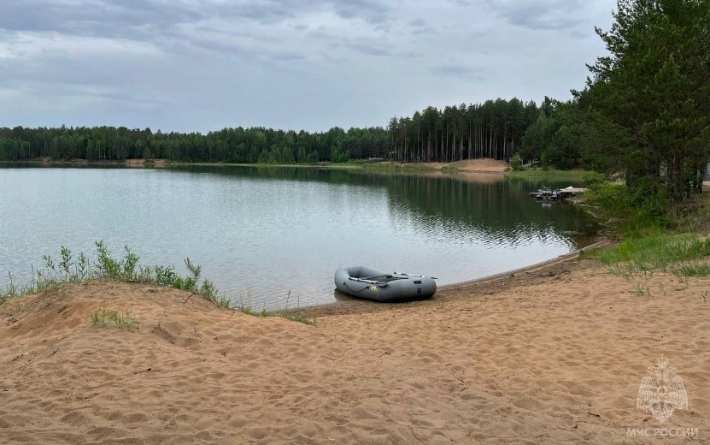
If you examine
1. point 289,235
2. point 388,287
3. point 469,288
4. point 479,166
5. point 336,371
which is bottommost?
point 469,288

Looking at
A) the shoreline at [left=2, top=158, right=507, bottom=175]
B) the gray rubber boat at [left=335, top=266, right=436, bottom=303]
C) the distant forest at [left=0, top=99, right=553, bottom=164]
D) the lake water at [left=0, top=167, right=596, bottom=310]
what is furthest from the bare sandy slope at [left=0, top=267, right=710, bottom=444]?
the distant forest at [left=0, top=99, right=553, bottom=164]

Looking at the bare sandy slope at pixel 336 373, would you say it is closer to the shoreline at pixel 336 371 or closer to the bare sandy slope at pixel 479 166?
the shoreline at pixel 336 371

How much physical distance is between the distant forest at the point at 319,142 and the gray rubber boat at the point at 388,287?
8587 centimetres

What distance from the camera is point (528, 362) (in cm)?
708

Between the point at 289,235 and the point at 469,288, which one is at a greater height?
the point at 289,235

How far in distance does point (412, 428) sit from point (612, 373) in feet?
10.2

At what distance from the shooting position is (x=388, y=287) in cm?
1473

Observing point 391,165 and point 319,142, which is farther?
point 319,142

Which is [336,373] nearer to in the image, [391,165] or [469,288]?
[469,288]

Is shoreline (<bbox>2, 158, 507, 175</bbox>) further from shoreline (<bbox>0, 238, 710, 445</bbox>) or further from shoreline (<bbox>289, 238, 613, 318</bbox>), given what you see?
shoreline (<bbox>0, 238, 710, 445</bbox>)

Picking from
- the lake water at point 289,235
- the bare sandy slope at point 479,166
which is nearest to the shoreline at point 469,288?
the lake water at point 289,235

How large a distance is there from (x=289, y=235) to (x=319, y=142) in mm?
129745

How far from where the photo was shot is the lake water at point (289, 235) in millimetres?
18375

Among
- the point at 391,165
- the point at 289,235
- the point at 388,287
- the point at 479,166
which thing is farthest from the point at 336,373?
the point at 391,165
